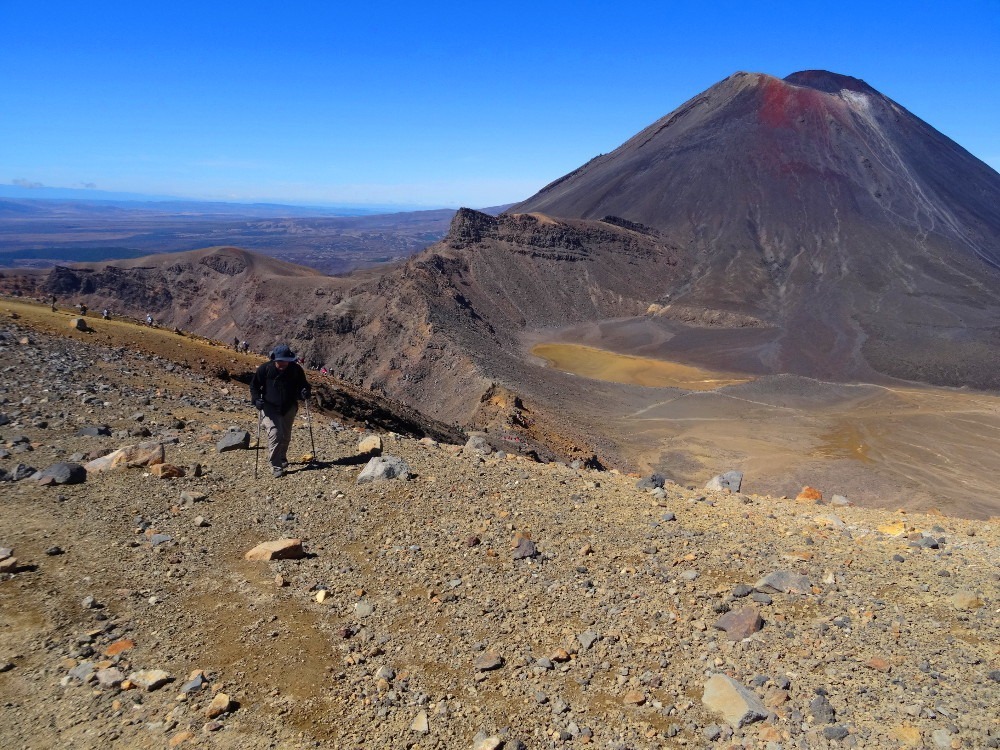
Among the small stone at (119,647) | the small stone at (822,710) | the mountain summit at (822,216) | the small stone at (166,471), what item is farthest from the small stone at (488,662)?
the mountain summit at (822,216)

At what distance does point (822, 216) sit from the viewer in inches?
2916

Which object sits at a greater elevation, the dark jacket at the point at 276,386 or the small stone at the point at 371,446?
the dark jacket at the point at 276,386

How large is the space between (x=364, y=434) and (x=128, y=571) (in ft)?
12.8

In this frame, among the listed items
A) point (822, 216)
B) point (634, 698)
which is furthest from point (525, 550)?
point (822, 216)

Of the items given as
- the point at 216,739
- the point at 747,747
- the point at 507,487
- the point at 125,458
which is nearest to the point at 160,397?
the point at 125,458

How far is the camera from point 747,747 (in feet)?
11.2

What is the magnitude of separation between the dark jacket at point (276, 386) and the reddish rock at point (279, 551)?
2.04m

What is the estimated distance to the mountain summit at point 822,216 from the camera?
51.5 meters

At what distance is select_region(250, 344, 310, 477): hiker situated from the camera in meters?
7.02

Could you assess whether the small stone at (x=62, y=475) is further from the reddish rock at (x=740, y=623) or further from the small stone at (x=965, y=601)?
the small stone at (x=965, y=601)

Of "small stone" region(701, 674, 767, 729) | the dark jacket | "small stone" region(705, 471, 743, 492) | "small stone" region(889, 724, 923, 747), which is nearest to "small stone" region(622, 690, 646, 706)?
"small stone" region(701, 674, 767, 729)

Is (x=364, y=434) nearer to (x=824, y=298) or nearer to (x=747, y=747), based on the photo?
(x=747, y=747)

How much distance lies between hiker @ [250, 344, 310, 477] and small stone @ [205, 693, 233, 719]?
346 cm

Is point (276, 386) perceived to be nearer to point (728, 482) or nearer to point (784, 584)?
point (784, 584)
